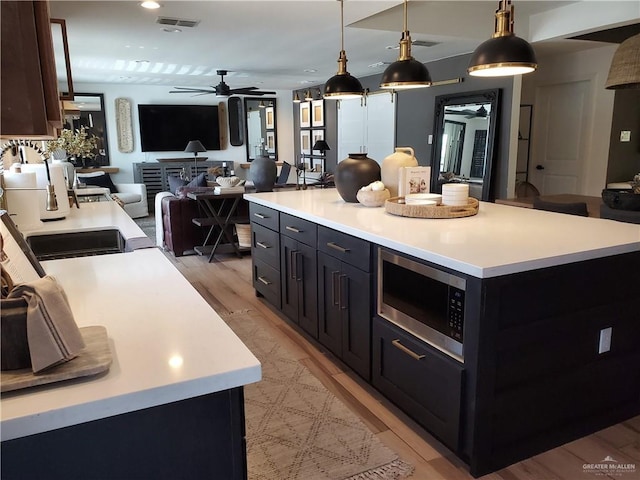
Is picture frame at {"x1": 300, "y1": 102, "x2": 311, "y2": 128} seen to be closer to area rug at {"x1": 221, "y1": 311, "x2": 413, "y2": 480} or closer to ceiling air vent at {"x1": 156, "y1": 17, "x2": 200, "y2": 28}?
ceiling air vent at {"x1": 156, "y1": 17, "x2": 200, "y2": 28}

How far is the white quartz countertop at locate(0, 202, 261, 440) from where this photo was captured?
2.70 ft

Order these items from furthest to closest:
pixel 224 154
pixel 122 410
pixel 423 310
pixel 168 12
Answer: pixel 224 154, pixel 168 12, pixel 423 310, pixel 122 410

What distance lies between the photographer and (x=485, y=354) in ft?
5.74

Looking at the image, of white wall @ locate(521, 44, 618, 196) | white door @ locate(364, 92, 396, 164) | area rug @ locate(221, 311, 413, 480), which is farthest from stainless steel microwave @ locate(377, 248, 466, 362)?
white door @ locate(364, 92, 396, 164)

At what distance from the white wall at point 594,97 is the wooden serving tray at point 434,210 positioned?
166 inches

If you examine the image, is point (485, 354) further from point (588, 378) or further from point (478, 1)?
point (478, 1)

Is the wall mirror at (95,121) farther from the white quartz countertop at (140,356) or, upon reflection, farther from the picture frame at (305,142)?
the white quartz countertop at (140,356)

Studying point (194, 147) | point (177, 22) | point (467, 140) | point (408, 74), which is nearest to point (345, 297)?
point (408, 74)

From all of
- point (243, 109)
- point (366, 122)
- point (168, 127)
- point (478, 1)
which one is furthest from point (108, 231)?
point (243, 109)

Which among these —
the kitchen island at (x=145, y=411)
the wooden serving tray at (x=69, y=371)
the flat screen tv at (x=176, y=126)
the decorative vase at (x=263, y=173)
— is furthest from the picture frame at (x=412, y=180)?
the flat screen tv at (x=176, y=126)

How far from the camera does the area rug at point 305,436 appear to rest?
193 centimetres

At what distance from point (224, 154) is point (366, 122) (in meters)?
3.42

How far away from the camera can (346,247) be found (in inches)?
99.0

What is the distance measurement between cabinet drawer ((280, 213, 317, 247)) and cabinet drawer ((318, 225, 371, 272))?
10 centimetres
